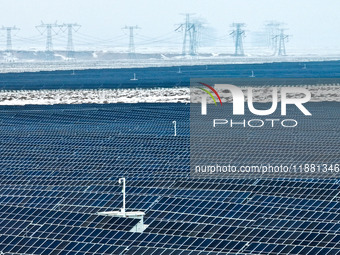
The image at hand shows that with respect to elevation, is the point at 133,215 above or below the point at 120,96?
below

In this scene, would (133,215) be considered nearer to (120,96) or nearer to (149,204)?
(149,204)

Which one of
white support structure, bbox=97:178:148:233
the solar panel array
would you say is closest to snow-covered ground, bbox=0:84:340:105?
the solar panel array

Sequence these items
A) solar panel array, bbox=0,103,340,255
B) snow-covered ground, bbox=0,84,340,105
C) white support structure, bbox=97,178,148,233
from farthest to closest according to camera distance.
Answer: snow-covered ground, bbox=0,84,340,105
white support structure, bbox=97,178,148,233
solar panel array, bbox=0,103,340,255

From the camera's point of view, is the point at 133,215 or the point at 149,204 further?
the point at 149,204

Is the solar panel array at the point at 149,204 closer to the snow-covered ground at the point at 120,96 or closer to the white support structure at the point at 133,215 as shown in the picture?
the white support structure at the point at 133,215

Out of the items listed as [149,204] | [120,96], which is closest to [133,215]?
[149,204]

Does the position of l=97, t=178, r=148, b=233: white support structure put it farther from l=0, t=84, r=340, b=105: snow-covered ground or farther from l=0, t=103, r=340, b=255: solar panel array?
l=0, t=84, r=340, b=105: snow-covered ground
